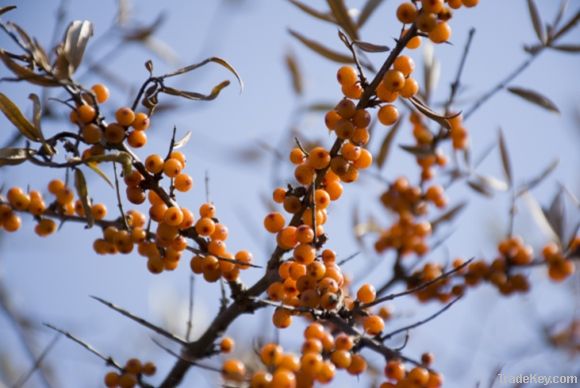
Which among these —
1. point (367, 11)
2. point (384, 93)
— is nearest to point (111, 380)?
point (384, 93)

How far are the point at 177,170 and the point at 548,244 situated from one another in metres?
1.44

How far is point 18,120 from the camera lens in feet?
3.83

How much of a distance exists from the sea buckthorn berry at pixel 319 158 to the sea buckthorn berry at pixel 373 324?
14.4 inches

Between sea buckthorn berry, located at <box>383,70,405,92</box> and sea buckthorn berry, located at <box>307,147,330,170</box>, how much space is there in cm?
18

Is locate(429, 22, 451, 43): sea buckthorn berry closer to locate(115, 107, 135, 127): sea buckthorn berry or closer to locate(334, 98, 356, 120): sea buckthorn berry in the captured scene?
locate(334, 98, 356, 120): sea buckthorn berry

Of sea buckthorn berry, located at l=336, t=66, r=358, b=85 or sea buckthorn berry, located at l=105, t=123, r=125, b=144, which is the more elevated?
sea buckthorn berry, located at l=336, t=66, r=358, b=85

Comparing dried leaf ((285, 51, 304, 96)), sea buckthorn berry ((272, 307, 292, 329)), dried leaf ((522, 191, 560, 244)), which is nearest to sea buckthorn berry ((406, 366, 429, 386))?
sea buckthorn berry ((272, 307, 292, 329))

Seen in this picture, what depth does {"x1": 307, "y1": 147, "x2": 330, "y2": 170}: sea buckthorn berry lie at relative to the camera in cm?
115

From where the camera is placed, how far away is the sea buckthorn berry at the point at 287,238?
3.87ft

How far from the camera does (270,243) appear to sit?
5.44 feet

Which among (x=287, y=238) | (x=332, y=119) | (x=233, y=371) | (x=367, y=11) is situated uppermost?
(x=367, y=11)

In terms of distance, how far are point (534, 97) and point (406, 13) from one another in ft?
2.59

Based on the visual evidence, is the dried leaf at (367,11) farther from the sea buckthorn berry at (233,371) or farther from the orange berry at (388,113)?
the sea buckthorn berry at (233,371)

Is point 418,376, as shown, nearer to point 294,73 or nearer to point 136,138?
point 136,138
